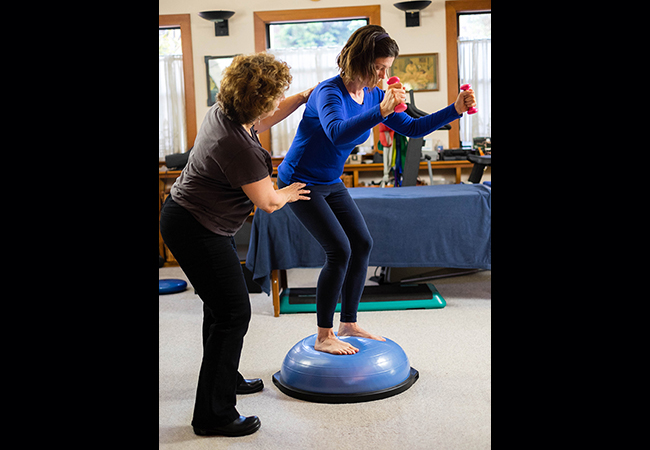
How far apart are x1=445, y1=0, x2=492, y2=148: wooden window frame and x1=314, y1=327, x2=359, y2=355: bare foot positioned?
150 inches

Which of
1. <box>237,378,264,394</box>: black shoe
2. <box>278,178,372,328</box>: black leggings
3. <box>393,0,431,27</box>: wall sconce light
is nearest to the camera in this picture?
<box>278,178,372,328</box>: black leggings

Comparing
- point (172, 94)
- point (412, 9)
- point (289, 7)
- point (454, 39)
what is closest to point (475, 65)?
point (454, 39)

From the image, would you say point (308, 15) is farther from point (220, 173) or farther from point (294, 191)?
point (220, 173)

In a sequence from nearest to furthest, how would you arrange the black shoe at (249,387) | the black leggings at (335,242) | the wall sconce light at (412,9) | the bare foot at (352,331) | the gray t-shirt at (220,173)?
the gray t-shirt at (220,173), the black leggings at (335,242), the black shoe at (249,387), the bare foot at (352,331), the wall sconce light at (412,9)

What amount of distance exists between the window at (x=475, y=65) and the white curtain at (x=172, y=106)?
2868 millimetres

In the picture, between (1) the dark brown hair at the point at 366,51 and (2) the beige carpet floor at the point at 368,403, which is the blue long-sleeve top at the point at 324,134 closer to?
(1) the dark brown hair at the point at 366,51

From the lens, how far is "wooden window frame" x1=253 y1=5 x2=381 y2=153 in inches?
218

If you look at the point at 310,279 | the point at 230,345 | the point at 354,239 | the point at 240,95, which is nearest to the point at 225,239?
the point at 230,345

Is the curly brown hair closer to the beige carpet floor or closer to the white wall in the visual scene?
the beige carpet floor

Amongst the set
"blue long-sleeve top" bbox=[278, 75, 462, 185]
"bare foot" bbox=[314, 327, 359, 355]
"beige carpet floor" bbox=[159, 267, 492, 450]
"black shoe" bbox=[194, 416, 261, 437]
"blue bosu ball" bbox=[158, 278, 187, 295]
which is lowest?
"beige carpet floor" bbox=[159, 267, 492, 450]

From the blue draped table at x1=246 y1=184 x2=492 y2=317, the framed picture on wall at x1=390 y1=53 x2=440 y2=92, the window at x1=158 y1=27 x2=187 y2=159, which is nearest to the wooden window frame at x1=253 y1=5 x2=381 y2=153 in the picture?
the framed picture on wall at x1=390 y1=53 x2=440 y2=92

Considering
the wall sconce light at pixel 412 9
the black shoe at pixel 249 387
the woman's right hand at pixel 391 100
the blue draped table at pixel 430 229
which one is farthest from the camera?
the wall sconce light at pixel 412 9

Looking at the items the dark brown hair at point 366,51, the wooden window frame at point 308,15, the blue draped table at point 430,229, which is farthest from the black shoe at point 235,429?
the wooden window frame at point 308,15

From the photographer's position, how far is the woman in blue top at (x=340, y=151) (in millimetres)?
1938
